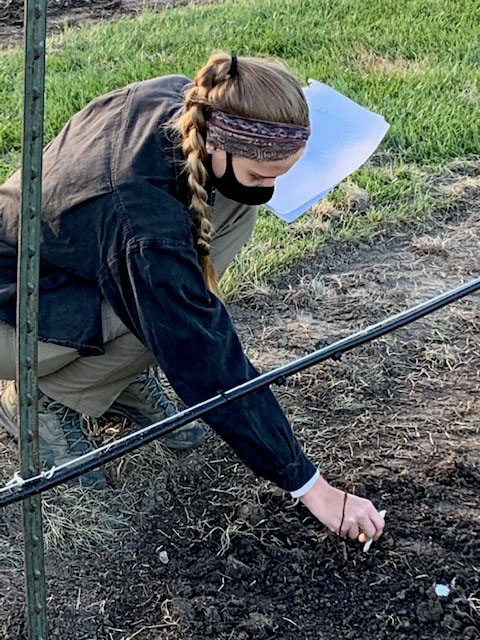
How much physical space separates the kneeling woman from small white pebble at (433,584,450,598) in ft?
0.56

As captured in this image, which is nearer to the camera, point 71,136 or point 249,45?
point 71,136

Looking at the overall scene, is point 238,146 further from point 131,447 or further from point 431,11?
point 431,11

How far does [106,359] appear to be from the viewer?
7.54 ft

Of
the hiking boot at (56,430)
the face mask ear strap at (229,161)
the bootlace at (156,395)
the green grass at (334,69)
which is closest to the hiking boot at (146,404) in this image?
the bootlace at (156,395)

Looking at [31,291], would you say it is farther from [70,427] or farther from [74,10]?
[74,10]

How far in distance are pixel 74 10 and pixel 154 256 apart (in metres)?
4.55

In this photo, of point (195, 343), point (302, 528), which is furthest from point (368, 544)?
point (195, 343)

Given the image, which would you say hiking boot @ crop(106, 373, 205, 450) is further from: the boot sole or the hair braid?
the hair braid

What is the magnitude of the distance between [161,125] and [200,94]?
0.12m

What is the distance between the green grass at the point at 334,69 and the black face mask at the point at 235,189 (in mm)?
1139

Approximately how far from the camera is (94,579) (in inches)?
83.4

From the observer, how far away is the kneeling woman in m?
1.80

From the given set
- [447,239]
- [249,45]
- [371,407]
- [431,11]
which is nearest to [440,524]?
[371,407]

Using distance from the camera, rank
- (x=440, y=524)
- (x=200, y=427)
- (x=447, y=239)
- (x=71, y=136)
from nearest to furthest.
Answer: (x=71, y=136), (x=440, y=524), (x=200, y=427), (x=447, y=239)
